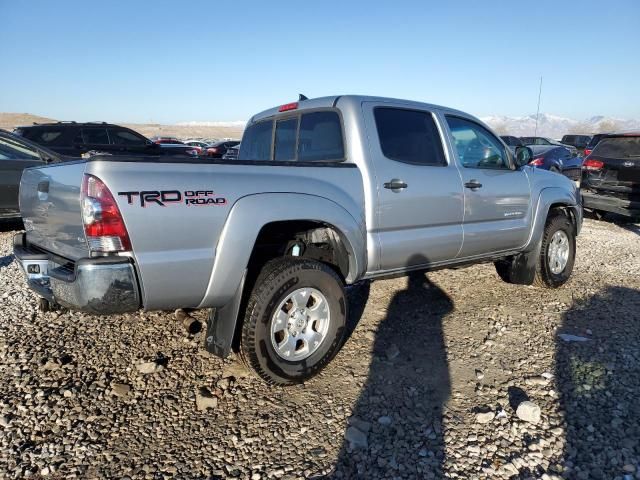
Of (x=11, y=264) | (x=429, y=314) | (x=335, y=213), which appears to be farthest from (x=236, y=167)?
(x=11, y=264)

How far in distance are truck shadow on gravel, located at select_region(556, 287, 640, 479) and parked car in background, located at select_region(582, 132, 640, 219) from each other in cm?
494

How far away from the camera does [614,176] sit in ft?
29.2

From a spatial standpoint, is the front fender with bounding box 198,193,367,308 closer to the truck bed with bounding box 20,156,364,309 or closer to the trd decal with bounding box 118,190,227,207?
the truck bed with bounding box 20,156,364,309

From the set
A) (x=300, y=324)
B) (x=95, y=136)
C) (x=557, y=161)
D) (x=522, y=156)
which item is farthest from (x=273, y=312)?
(x=557, y=161)

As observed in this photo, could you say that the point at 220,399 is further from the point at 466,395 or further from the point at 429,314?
the point at 429,314

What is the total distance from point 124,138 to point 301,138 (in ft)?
31.9

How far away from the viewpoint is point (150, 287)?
8.26 feet

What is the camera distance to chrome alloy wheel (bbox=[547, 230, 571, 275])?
5148mm

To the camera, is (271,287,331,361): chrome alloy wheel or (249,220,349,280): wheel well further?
(249,220,349,280): wheel well

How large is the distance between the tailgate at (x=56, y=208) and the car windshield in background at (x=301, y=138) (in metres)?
1.80

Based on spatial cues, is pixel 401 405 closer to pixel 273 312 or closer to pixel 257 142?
pixel 273 312

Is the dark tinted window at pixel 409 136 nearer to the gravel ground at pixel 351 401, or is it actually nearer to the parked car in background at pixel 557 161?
the gravel ground at pixel 351 401

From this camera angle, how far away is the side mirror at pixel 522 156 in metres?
4.66

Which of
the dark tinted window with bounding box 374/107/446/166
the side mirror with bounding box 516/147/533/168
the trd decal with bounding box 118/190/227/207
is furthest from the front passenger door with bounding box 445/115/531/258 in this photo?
the trd decal with bounding box 118/190/227/207
